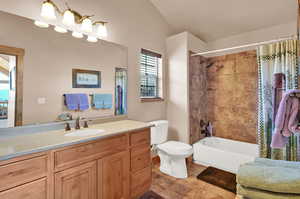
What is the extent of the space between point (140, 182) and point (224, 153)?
141 cm

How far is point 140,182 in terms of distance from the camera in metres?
1.67

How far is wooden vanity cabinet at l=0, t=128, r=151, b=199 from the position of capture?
0.94 m

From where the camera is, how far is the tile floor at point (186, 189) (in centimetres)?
174

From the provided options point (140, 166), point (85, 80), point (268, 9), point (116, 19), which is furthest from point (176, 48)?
point (140, 166)

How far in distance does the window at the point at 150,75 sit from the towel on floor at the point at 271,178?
72.1 inches

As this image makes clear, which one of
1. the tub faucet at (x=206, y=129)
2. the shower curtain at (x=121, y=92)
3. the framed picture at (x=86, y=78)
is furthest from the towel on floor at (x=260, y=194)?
the tub faucet at (x=206, y=129)

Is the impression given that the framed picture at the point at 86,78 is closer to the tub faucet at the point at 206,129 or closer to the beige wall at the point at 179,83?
the beige wall at the point at 179,83

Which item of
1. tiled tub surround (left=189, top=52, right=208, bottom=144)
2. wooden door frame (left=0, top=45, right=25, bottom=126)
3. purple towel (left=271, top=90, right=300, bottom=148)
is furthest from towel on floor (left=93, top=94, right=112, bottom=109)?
purple towel (left=271, top=90, right=300, bottom=148)

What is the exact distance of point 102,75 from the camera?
1919 millimetres

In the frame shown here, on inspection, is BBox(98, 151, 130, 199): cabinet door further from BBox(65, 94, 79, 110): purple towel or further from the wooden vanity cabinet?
BBox(65, 94, 79, 110): purple towel

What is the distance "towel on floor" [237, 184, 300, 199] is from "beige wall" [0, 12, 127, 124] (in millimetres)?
1623

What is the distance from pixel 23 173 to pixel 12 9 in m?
1.44

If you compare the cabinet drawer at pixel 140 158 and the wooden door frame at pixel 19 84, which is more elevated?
the wooden door frame at pixel 19 84

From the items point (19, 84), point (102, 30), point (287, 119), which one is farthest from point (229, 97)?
point (19, 84)
